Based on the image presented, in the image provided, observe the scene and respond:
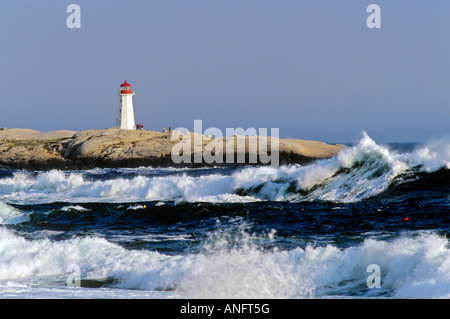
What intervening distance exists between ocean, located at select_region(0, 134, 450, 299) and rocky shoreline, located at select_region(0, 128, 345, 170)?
2004cm

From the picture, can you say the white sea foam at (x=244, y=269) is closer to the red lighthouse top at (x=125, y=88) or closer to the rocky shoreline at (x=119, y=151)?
the rocky shoreline at (x=119, y=151)

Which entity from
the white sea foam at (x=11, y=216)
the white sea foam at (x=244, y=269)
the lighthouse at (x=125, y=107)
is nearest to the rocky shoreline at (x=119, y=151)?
the lighthouse at (x=125, y=107)

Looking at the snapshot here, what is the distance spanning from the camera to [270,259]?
9984mm

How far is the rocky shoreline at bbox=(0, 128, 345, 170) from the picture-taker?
44.6 metres

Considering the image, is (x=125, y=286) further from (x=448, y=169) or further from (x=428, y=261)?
(x=448, y=169)

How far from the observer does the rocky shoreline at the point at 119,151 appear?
146ft

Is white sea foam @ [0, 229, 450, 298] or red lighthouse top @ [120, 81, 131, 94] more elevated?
red lighthouse top @ [120, 81, 131, 94]

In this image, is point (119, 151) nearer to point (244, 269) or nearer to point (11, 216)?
point (11, 216)

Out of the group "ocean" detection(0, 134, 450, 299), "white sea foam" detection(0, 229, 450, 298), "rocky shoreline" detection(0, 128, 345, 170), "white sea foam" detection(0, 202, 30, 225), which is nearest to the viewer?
"white sea foam" detection(0, 229, 450, 298)

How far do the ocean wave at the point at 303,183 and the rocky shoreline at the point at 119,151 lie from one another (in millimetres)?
17021

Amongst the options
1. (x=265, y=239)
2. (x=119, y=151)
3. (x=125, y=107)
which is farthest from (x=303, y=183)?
(x=125, y=107)

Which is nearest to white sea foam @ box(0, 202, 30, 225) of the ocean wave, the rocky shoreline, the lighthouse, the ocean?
the ocean

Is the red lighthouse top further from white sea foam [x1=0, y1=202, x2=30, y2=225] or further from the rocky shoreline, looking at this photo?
white sea foam [x1=0, y1=202, x2=30, y2=225]
